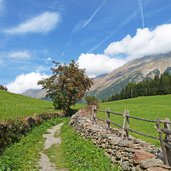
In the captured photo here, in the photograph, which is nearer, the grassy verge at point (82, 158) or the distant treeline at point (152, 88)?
the grassy verge at point (82, 158)

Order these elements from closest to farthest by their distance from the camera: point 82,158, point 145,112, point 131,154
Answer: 1. point 131,154
2. point 82,158
3. point 145,112

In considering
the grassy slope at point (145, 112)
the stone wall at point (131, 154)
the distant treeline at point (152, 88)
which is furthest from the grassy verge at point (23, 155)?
the distant treeline at point (152, 88)

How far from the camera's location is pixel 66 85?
69.2m

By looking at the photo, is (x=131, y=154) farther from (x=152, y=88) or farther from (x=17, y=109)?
(x=152, y=88)

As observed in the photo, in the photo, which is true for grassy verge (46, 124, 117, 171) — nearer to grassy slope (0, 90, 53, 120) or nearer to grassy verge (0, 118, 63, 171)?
grassy verge (0, 118, 63, 171)

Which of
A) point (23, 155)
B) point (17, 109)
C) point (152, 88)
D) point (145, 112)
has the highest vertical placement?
point (152, 88)

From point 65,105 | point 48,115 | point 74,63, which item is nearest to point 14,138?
point 48,115

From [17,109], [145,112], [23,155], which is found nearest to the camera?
[23,155]

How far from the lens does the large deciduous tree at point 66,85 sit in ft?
227

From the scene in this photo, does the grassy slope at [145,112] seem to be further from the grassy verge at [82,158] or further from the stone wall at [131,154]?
the stone wall at [131,154]

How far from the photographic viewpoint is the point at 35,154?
23.9 m

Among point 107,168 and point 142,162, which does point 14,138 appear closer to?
point 107,168

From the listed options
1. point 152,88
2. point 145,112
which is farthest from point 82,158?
point 152,88

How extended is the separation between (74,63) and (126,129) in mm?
51344
